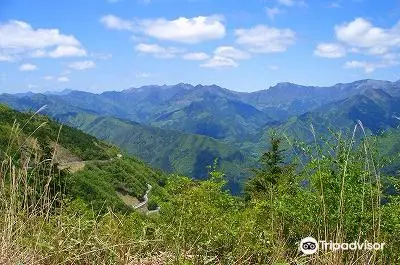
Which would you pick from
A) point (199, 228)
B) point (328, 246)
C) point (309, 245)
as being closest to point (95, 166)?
point (199, 228)

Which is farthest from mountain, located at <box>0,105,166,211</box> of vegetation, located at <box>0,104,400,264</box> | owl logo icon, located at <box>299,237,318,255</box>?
owl logo icon, located at <box>299,237,318,255</box>

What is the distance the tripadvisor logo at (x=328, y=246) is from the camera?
5.00m

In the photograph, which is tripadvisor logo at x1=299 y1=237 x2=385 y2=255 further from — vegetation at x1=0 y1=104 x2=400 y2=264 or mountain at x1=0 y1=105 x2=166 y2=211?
mountain at x1=0 y1=105 x2=166 y2=211

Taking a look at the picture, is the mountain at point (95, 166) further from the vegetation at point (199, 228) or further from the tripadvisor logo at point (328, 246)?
the tripadvisor logo at point (328, 246)

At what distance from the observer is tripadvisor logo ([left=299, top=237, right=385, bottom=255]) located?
5.00 m

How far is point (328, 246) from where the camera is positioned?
518 cm

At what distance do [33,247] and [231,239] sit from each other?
263cm

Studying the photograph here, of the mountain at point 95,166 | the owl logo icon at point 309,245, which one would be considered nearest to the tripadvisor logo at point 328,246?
the owl logo icon at point 309,245

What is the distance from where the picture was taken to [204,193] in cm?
924

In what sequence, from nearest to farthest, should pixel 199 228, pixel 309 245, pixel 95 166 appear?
pixel 309 245, pixel 199 228, pixel 95 166

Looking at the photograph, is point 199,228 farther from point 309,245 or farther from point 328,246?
point 328,246

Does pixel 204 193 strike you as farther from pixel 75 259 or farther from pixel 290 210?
pixel 75 259

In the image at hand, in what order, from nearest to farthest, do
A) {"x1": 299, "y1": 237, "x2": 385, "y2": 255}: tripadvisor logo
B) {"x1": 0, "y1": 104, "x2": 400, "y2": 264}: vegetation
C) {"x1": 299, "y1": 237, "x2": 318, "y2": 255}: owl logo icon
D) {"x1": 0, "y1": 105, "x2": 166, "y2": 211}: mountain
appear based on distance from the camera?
1. {"x1": 0, "y1": 104, "x2": 400, "y2": 264}: vegetation
2. {"x1": 299, "y1": 237, "x2": 385, "y2": 255}: tripadvisor logo
3. {"x1": 299, "y1": 237, "x2": 318, "y2": 255}: owl logo icon
4. {"x1": 0, "y1": 105, "x2": 166, "y2": 211}: mountain

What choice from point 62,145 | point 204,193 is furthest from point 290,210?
point 62,145
